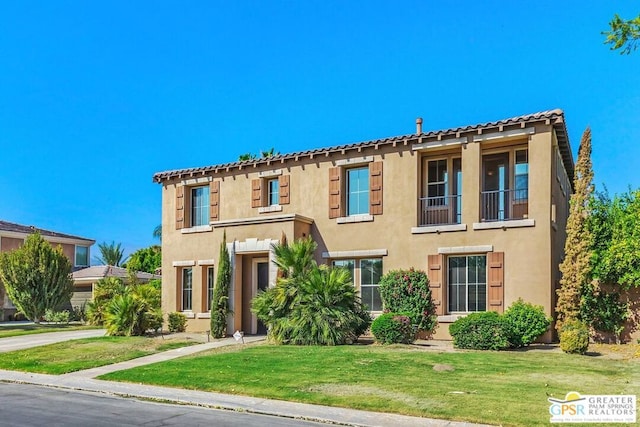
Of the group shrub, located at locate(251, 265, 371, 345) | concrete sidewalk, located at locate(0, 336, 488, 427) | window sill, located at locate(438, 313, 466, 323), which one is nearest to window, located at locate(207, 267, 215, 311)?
shrub, located at locate(251, 265, 371, 345)

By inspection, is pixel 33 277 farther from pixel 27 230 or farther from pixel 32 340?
pixel 27 230

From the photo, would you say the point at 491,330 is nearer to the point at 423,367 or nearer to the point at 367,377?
the point at 423,367

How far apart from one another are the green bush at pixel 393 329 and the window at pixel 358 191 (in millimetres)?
4575

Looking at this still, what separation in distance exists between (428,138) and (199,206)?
10.1m

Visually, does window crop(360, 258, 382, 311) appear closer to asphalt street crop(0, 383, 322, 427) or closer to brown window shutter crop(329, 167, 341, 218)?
brown window shutter crop(329, 167, 341, 218)

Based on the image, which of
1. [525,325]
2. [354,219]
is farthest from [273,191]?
[525,325]

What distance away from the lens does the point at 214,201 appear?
22.7 meters

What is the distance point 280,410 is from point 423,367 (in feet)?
13.4

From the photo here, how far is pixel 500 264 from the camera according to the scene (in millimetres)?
17094

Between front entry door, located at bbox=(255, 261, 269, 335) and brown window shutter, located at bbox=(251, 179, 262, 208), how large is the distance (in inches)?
90.1

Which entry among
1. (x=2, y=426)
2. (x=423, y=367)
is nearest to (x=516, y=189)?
(x=423, y=367)

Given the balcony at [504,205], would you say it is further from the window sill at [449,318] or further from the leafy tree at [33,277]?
the leafy tree at [33,277]

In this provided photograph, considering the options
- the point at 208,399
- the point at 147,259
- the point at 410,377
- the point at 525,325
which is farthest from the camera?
the point at 147,259

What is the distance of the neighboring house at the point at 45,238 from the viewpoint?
35.8 meters
